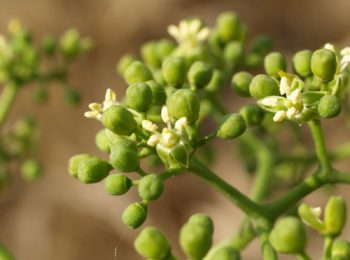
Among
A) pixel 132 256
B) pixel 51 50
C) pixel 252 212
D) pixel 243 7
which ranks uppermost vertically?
pixel 243 7

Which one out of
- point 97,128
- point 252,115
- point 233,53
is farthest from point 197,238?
point 97,128

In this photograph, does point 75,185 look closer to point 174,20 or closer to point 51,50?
point 174,20

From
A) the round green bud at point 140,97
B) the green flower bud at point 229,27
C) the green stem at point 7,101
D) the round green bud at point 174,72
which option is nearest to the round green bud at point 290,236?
the round green bud at point 140,97

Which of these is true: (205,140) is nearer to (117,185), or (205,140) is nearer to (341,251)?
(117,185)

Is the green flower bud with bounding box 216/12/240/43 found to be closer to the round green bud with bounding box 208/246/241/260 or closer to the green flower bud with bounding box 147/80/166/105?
the green flower bud with bounding box 147/80/166/105

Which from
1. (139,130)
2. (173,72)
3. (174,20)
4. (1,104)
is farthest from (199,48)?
(174,20)

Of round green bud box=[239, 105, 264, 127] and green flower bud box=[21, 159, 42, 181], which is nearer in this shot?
round green bud box=[239, 105, 264, 127]

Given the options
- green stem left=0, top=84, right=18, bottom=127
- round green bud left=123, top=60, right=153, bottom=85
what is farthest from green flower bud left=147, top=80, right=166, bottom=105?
green stem left=0, top=84, right=18, bottom=127
